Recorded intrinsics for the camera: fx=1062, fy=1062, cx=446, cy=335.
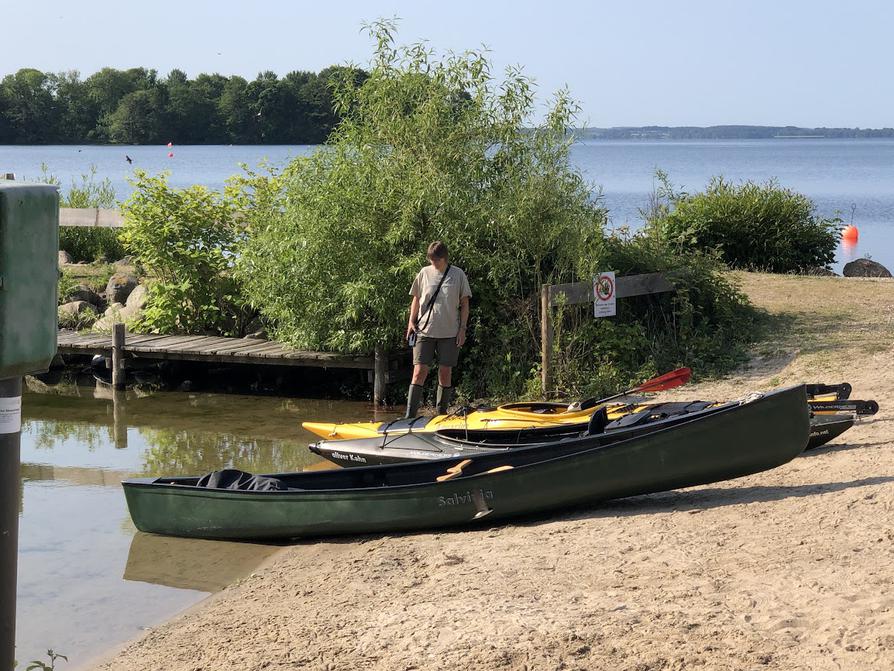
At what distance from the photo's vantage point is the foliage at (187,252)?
16.4 meters

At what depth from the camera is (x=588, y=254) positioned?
43.7 ft

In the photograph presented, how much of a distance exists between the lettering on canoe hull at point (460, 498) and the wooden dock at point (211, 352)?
575 centimetres

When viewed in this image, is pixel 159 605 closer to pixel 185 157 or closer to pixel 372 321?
pixel 372 321

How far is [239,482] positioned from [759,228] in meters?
13.4

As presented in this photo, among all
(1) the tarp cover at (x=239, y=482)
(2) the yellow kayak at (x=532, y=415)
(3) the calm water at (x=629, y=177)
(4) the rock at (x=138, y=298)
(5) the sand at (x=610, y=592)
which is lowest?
(5) the sand at (x=610, y=592)

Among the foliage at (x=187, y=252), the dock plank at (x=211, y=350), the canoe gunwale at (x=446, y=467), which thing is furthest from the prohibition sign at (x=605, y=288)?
the foliage at (x=187, y=252)

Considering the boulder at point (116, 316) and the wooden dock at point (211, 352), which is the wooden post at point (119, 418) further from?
the boulder at point (116, 316)

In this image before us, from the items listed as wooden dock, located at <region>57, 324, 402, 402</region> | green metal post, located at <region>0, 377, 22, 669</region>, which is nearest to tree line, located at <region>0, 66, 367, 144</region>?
wooden dock, located at <region>57, 324, 402, 402</region>

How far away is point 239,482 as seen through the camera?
350 inches

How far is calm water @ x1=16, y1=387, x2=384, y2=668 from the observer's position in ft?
25.1

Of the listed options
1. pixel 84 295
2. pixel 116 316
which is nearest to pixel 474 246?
pixel 116 316

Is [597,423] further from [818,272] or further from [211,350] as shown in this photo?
[818,272]

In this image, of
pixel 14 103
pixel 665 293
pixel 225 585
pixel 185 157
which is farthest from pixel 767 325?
pixel 14 103

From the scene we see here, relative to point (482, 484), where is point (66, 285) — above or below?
above
